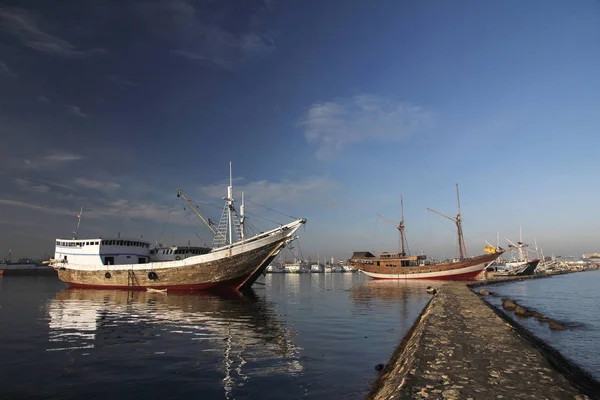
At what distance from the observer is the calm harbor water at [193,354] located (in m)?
8.81

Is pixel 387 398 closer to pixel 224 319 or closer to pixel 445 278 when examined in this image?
pixel 224 319

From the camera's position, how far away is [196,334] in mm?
15656

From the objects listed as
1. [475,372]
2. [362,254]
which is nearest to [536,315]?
[475,372]

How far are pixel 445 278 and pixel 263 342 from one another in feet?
214

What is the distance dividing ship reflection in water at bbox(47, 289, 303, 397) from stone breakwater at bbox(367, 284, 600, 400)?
143 inches

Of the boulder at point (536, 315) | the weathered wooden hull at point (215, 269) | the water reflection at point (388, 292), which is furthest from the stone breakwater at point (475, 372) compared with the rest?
the weathered wooden hull at point (215, 269)

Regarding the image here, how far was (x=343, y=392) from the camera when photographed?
8609 mm

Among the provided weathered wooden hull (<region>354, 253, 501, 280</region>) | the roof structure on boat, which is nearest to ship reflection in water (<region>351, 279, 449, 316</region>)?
weathered wooden hull (<region>354, 253, 501, 280</region>)

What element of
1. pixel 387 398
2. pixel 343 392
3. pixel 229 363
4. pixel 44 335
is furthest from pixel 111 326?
pixel 387 398

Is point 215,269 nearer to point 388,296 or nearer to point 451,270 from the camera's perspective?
point 388,296

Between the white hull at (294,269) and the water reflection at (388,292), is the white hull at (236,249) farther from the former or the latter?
the white hull at (294,269)

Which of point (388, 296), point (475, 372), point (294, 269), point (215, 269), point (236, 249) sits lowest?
point (388, 296)

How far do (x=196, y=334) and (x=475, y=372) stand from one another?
11.9 meters

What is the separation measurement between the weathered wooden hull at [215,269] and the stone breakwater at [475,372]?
2586cm
